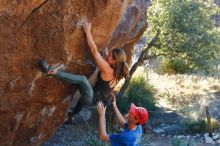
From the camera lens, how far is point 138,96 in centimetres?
1302

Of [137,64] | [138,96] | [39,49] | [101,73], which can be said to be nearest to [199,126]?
[138,96]

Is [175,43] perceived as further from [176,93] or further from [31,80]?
[31,80]

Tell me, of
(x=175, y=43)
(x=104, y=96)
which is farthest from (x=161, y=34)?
(x=104, y=96)

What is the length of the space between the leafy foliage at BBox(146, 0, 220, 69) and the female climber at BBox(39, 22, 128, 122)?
6295 millimetres

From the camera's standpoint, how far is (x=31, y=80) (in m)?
6.34

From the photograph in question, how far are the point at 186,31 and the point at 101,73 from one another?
663 centimetres

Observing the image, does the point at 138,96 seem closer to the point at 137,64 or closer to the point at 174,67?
the point at 137,64

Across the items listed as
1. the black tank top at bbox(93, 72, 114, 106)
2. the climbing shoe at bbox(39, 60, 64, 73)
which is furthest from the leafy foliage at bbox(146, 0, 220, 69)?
the climbing shoe at bbox(39, 60, 64, 73)

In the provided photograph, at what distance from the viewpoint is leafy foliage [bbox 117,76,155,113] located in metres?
12.5

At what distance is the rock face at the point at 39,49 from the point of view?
231 inches

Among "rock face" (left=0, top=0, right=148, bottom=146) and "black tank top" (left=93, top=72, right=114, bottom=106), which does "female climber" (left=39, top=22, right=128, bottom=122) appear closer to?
"black tank top" (left=93, top=72, right=114, bottom=106)

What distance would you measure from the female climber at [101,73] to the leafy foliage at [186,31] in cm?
630

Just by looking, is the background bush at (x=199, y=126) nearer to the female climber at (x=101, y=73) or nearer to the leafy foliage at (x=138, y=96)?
the leafy foliage at (x=138, y=96)

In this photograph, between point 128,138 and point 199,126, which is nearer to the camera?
point 128,138
